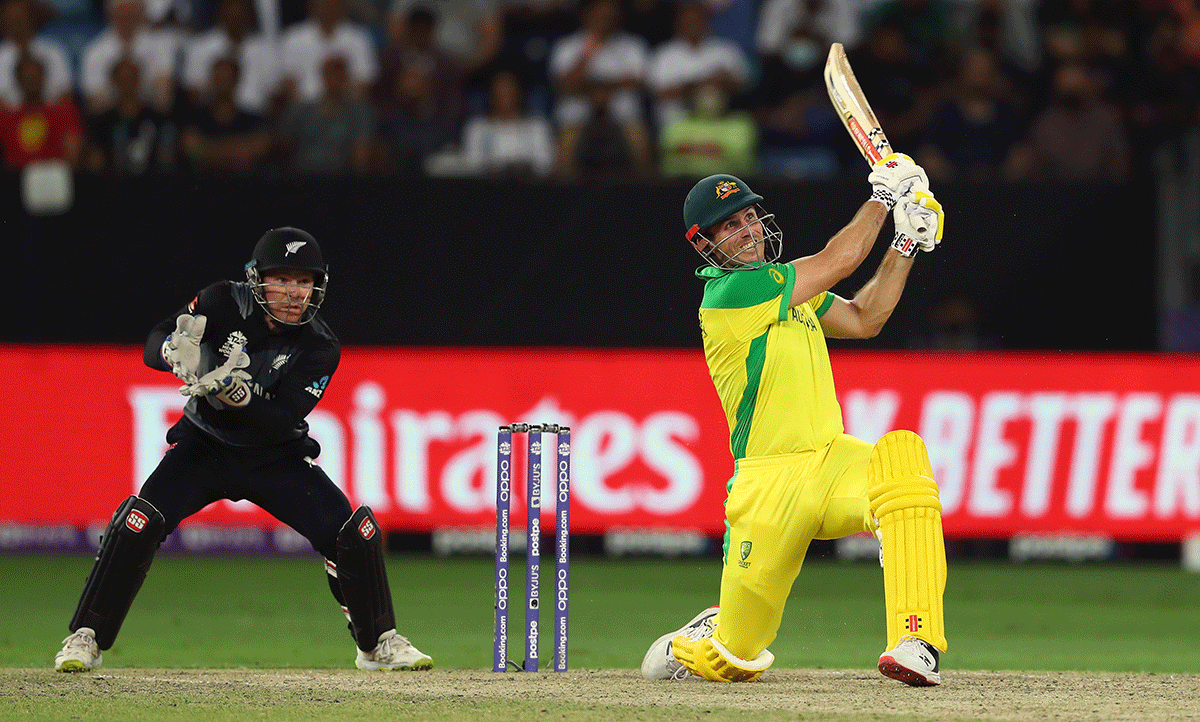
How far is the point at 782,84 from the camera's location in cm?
1307

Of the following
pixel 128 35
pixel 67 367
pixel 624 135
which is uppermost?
pixel 128 35

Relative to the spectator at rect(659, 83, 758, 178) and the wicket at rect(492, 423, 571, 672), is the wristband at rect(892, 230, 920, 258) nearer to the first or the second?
the wicket at rect(492, 423, 571, 672)

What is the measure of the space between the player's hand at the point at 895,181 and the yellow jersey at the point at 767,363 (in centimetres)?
51

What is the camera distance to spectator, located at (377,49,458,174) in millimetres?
12648

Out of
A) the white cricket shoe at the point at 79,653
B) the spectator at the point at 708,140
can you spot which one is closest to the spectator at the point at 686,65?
the spectator at the point at 708,140

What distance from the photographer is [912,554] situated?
6.02 metres

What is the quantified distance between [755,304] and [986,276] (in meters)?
6.13

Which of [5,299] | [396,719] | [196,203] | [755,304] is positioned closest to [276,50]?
[196,203]

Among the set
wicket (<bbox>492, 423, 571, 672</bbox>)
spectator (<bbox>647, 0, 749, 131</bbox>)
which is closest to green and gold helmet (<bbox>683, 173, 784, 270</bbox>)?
wicket (<bbox>492, 423, 571, 672</bbox>)

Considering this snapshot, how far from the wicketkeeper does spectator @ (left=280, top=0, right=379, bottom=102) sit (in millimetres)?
6474

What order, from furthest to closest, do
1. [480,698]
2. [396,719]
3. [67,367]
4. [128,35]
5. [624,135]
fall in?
[128,35]
[624,135]
[67,367]
[480,698]
[396,719]

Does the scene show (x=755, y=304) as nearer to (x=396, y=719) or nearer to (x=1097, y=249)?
(x=396, y=719)

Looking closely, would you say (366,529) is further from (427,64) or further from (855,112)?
(427,64)

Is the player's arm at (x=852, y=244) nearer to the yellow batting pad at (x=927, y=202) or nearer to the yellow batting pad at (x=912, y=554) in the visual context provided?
the yellow batting pad at (x=927, y=202)
